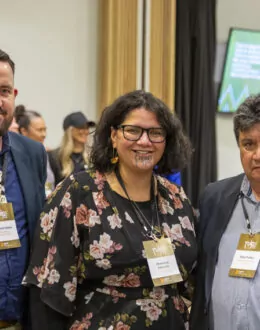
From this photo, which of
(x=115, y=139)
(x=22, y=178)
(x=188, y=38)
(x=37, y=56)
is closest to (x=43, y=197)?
(x=22, y=178)

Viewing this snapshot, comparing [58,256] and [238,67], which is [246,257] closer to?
[58,256]

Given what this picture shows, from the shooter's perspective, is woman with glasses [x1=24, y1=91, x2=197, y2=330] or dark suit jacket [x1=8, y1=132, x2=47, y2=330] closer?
woman with glasses [x1=24, y1=91, x2=197, y2=330]

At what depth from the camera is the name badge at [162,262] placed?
1.67 metres

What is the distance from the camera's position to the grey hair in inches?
65.8

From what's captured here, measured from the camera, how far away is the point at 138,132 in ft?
5.77

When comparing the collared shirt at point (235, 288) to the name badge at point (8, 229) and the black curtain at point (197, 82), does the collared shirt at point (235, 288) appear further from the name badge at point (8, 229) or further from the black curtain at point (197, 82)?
the black curtain at point (197, 82)

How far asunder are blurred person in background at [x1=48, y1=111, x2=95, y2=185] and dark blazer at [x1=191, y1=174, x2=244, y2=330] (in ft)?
7.08

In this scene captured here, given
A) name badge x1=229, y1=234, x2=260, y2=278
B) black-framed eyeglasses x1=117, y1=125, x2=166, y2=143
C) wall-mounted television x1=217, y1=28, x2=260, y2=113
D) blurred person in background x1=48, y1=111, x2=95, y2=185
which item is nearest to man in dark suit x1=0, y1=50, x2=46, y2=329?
black-framed eyeglasses x1=117, y1=125, x2=166, y2=143

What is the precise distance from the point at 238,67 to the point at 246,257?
14.9ft

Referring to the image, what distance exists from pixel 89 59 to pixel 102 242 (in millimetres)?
3705

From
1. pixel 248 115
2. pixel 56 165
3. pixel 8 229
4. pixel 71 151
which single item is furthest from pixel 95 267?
pixel 71 151

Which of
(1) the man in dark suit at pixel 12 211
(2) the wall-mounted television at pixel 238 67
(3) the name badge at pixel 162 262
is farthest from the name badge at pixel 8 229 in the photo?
(2) the wall-mounted television at pixel 238 67

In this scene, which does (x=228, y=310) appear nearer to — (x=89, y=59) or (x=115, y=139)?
(x=115, y=139)

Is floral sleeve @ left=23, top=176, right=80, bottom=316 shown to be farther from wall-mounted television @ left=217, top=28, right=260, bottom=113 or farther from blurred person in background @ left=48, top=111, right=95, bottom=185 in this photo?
wall-mounted television @ left=217, top=28, right=260, bottom=113
